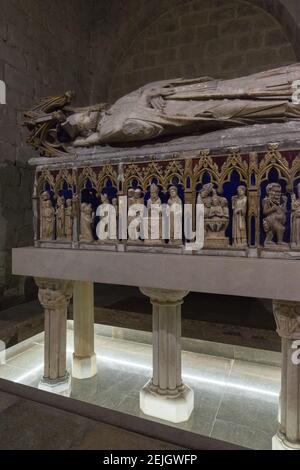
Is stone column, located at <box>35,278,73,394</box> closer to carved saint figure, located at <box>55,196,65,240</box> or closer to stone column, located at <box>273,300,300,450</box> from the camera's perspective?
carved saint figure, located at <box>55,196,65,240</box>

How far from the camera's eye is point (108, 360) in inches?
139

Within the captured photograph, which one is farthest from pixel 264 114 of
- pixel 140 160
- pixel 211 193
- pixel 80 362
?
pixel 80 362

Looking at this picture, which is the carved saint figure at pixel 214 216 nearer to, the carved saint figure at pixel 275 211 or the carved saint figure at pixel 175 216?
the carved saint figure at pixel 175 216

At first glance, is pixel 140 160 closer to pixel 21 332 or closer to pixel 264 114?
pixel 264 114

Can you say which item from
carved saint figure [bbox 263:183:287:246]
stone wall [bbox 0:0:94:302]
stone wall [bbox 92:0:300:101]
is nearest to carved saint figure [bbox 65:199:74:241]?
carved saint figure [bbox 263:183:287:246]

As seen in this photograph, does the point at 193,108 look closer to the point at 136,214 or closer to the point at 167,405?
the point at 136,214

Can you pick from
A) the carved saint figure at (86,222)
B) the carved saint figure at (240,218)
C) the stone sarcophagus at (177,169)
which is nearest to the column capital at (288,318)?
the stone sarcophagus at (177,169)

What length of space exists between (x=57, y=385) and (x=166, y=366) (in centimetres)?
103

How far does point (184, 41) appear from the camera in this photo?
566 cm

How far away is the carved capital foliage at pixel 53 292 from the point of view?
275 centimetres

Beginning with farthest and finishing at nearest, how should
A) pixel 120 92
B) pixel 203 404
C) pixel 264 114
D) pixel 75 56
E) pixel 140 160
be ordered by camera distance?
pixel 120 92 < pixel 75 56 < pixel 203 404 < pixel 140 160 < pixel 264 114

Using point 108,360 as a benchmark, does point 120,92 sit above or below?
above

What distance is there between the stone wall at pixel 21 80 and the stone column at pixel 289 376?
373cm
